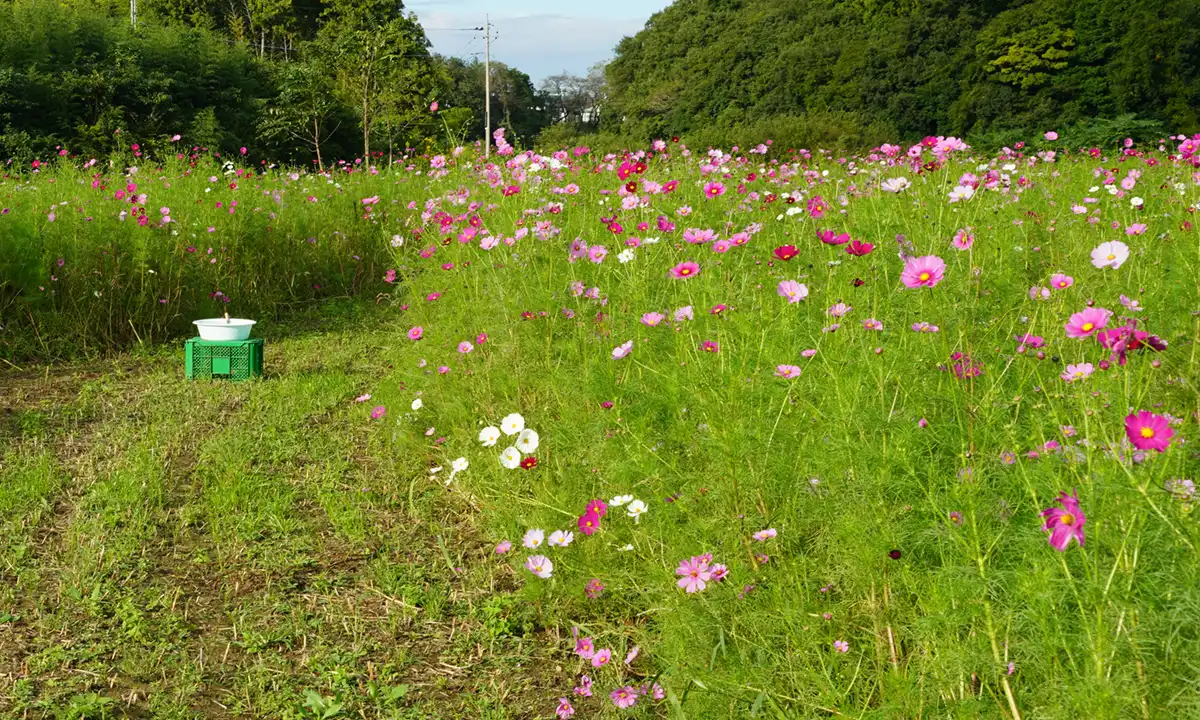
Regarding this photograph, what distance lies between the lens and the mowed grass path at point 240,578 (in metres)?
1.99

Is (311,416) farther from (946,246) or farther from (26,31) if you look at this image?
(26,31)

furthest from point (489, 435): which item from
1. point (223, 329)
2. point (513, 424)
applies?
point (223, 329)

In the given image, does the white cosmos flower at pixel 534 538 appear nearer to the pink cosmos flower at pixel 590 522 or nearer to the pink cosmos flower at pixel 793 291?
the pink cosmos flower at pixel 590 522

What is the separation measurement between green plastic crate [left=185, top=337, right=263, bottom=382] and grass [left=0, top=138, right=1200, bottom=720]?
16.8 inches

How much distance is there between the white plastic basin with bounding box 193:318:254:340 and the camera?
4.23m

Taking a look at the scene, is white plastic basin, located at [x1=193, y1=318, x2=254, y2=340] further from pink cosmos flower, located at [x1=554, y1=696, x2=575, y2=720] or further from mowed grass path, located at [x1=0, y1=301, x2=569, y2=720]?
pink cosmos flower, located at [x1=554, y1=696, x2=575, y2=720]

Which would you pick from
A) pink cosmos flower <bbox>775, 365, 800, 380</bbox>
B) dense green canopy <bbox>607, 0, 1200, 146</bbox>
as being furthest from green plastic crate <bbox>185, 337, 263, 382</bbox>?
dense green canopy <bbox>607, 0, 1200, 146</bbox>

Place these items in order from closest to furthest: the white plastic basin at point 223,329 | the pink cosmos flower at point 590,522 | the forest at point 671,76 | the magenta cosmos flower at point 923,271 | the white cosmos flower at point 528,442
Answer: the magenta cosmos flower at point 923,271 < the pink cosmos flower at point 590,522 < the white cosmos flower at point 528,442 < the white plastic basin at point 223,329 < the forest at point 671,76

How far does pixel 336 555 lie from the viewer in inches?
102

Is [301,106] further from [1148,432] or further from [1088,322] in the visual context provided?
[1148,432]

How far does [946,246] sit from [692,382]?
3.26 ft

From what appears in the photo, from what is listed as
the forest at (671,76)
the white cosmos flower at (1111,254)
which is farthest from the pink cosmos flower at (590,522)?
the forest at (671,76)

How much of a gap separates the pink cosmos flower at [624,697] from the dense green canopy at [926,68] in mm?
14989

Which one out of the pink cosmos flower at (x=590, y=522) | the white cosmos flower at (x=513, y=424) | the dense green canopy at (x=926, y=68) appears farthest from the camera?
the dense green canopy at (x=926, y=68)
